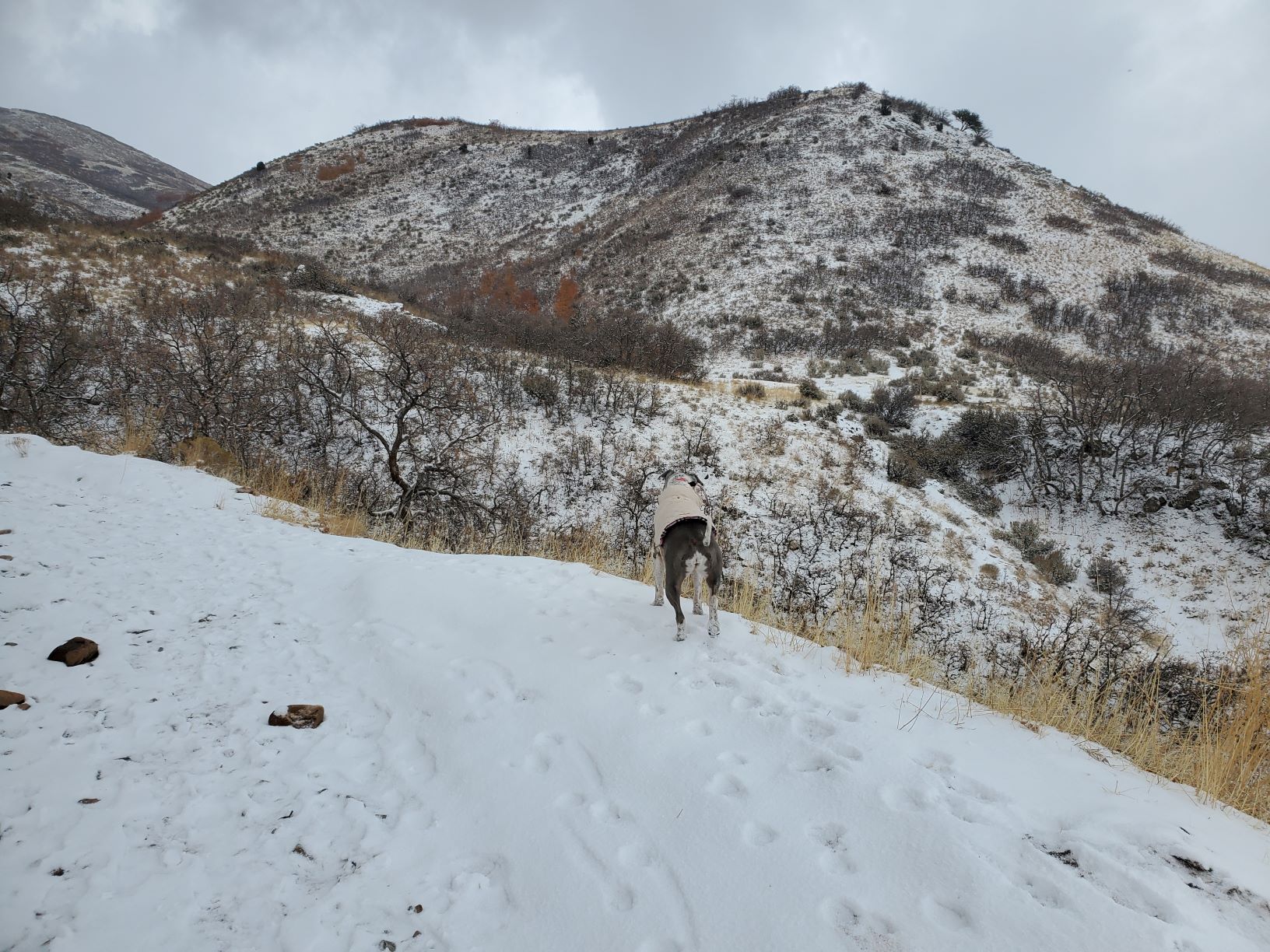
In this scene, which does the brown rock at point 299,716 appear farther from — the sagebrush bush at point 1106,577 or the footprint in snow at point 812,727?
the sagebrush bush at point 1106,577

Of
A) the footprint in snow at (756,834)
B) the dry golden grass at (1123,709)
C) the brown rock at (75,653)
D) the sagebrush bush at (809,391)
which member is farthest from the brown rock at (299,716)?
the sagebrush bush at (809,391)

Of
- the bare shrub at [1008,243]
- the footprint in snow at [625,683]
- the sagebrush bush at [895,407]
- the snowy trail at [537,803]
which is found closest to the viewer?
the snowy trail at [537,803]

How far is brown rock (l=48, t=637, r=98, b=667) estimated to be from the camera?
310 cm

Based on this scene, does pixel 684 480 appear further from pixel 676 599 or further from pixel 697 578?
pixel 676 599

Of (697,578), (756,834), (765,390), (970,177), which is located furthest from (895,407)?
(970,177)

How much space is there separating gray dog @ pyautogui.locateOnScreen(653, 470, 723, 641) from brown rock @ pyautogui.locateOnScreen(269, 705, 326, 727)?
2365mm

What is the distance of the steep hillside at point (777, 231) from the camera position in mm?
25688

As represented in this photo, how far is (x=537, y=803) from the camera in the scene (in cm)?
256

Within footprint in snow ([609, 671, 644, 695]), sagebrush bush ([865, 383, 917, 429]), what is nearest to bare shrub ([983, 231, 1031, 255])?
sagebrush bush ([865, 383, 917, 429])

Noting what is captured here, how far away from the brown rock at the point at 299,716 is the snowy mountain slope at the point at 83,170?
1604 inches

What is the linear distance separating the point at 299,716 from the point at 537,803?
5.04 ft

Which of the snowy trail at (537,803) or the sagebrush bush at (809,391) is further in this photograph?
the sagebrush bush at (809,391)

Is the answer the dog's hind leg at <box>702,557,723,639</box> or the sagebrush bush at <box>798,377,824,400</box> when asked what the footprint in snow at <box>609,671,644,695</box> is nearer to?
the dog's hind leg at <box>702,557,723,639</box>

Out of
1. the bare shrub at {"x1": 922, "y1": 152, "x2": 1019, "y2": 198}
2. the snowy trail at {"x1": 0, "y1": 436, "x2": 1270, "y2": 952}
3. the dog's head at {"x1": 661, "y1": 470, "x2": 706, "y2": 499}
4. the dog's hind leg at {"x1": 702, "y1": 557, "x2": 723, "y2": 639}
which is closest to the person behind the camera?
the snowy trail at {"x1": 0, "y1": 436, "x2": 1270, "y2": 952}
